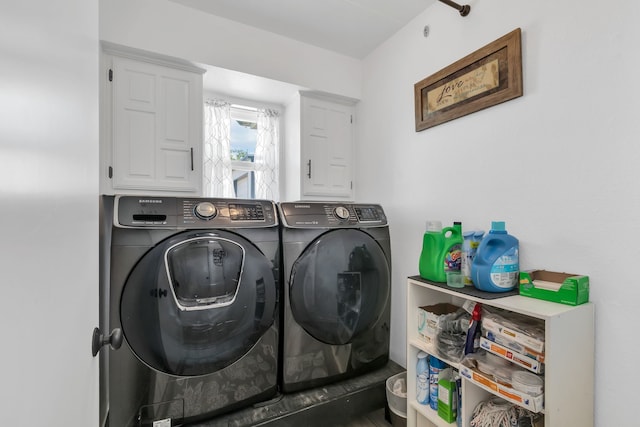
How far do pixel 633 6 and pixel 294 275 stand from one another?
5.64ft

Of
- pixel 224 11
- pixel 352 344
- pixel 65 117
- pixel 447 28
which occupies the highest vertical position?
pixel 224 11

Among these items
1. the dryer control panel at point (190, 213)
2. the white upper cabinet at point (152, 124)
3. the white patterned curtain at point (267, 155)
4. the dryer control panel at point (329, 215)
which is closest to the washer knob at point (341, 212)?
the dryer control panel at point (329, 215)

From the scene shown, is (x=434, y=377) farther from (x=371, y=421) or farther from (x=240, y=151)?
(x=240, y=151)

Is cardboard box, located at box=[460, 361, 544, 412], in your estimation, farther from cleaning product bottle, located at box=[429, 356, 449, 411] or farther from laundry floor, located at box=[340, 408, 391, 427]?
laundry floor, located at box=[340, 408, 391, 427]

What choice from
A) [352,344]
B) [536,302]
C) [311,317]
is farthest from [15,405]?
[352,344]

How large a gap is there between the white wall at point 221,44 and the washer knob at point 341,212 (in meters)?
1.00

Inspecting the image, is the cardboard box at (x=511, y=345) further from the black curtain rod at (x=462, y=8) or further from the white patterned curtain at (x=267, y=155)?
the white patterned curtain at (x=267, y=155)

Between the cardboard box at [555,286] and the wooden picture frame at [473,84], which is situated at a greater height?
the wooden picture frame at [473,84]

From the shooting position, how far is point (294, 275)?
1.51m

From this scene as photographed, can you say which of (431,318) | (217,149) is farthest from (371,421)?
(217,149)

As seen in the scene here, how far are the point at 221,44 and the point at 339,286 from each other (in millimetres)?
1723

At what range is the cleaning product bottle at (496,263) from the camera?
3.85 feet

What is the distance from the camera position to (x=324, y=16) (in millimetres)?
1786

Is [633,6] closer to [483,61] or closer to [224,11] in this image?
[483,61]
